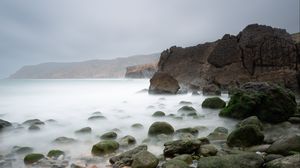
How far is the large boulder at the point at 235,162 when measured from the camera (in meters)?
4.34

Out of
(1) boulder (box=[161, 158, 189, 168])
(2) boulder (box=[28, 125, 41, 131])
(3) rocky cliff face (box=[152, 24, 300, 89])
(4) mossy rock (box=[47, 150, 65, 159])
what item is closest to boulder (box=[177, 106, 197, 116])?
(2) boulder (box=[28, 125, 41, 131])

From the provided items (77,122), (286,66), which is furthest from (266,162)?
(286,66)

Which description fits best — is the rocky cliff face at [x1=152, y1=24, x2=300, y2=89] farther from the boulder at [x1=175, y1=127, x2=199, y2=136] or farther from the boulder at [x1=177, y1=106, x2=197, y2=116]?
the boulder at [x1=175, y1=127, x2=199, y2=136]

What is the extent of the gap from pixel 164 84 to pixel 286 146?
50.1ft

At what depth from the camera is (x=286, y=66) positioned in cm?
1798

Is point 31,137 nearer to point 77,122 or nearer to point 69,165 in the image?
point 77,122

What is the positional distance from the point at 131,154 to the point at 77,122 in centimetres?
546

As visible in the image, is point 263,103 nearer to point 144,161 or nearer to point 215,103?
point 215,103

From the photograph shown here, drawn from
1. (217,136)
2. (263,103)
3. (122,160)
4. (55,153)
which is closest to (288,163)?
(122,160)

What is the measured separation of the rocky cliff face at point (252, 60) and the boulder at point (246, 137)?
11.4 metres

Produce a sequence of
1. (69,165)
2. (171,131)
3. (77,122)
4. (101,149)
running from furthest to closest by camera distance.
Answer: (77,122), (171,131), (101,149), (69,165)

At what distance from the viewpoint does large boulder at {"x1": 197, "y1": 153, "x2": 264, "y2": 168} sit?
14.2 ft

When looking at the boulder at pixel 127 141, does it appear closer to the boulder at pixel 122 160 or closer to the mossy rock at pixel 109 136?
the mossy rock at pixel 109 136

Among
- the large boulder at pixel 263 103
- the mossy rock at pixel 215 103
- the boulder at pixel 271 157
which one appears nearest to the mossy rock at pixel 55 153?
the boulder at pixel 271 157
